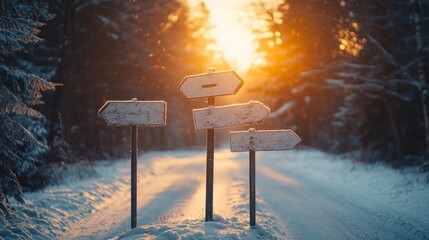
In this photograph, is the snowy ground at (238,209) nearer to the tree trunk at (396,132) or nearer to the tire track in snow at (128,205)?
the tire track in snow at (128,205)

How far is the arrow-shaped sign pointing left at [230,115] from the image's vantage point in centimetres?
630

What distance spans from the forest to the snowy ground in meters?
1.23

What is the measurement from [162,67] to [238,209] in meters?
15.8

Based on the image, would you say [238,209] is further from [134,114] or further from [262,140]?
[134,114]

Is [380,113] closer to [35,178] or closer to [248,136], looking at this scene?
[248,136]

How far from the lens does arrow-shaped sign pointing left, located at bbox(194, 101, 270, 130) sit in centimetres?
630

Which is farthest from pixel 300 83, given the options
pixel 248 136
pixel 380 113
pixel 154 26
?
pixel 248 136

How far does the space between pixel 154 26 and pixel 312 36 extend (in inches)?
407

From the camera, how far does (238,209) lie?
27.3 feet

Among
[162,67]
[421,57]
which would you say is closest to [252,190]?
[421,57]

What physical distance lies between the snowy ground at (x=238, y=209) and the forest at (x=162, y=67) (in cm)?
123

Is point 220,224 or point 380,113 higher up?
point 380,113

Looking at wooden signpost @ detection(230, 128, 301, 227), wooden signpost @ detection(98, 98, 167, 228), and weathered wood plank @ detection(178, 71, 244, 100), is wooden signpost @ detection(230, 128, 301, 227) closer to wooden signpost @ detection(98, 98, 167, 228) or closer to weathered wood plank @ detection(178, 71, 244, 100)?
weathered wood plank @ detection(178, 71, 244, 100)

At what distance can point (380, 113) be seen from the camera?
16.0 metres
